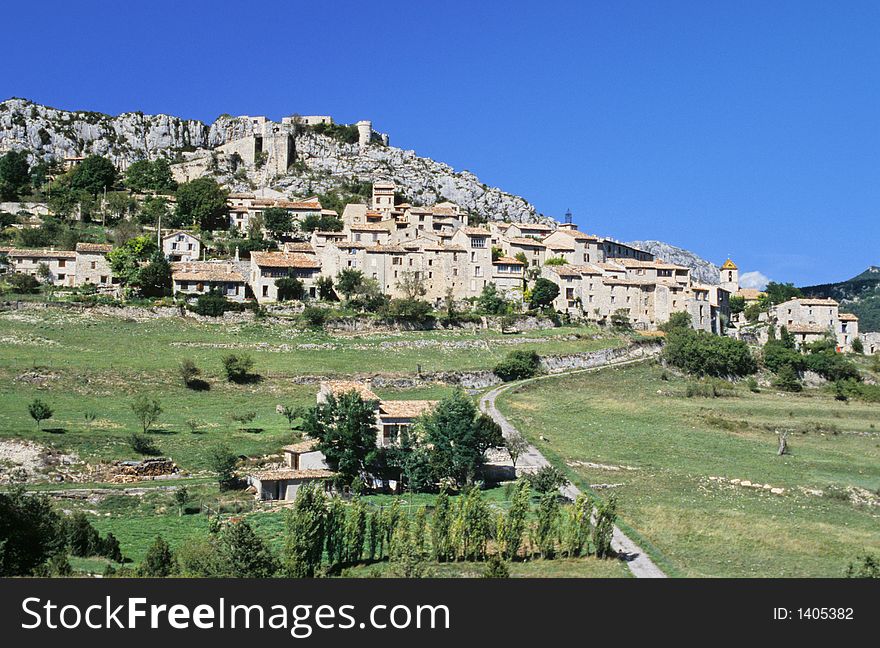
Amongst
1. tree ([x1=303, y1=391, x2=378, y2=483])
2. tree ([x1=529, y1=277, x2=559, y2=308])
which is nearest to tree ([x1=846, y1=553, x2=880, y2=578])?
Result: tree ([x1=303, y1=391, x2=378, y2=483])

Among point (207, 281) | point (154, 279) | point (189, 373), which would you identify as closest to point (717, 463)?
point (189, 373)

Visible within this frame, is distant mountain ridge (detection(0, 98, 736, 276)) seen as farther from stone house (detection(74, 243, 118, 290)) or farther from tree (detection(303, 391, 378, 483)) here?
tree (detection(303, 391, 378, 483))

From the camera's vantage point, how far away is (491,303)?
8812cm

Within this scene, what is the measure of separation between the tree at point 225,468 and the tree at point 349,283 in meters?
40.5

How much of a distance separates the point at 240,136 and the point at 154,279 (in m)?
72.6

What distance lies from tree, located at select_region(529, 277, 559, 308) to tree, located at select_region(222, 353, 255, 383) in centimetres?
3323

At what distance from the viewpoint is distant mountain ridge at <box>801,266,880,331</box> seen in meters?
169

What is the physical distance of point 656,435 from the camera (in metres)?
59.8

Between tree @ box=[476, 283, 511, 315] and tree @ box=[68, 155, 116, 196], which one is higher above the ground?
tree @ box=[68, 155, 116, 196]

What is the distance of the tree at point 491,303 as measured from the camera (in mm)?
88113

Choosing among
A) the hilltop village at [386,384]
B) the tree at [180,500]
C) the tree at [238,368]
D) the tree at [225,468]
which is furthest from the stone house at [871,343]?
the tree at [180,500]

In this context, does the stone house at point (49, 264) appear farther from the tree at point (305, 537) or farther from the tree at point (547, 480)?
the tree at point (305, 537)

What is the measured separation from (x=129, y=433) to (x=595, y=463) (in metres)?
24.8
